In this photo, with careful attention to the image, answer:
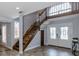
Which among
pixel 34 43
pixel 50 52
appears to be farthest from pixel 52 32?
pixel 50 52

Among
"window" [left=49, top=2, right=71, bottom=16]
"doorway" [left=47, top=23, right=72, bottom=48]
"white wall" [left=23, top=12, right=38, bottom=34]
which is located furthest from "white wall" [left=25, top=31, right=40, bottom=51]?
"window" [left=49, top=2, right=71, bottom=16]

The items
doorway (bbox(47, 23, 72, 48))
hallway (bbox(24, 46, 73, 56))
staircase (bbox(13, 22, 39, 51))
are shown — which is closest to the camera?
hallway (bbox(24, 46, 73, 56))

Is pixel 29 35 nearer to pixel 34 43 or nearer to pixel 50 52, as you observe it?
pixel 34 43

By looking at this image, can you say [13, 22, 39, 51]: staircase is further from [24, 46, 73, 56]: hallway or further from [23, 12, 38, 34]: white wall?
[24, 46, 73, 56]: hallway

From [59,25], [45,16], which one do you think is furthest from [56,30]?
[45,16]

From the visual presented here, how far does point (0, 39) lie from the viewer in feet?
42.8

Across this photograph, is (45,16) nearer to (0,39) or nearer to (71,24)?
(71,24)

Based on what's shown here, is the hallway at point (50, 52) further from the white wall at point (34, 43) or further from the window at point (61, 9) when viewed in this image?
the window at point (61, 9)

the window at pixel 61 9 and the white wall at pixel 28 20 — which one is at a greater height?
the window at pixel 61 9

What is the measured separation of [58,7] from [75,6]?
234cm

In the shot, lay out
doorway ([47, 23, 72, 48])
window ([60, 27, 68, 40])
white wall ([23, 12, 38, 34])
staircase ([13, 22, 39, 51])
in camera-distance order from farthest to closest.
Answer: white wall ([23, 12, 38, 34]), window ([60, 27, 68, 40]), doorway ([47, 23, 72, 48]), staircase ([13, 22, 39, 51])

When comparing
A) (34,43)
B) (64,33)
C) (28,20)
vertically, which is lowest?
(34,43)

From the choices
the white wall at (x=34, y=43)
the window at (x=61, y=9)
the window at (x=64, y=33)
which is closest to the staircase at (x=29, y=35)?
the white wall at (x=34, y=43)

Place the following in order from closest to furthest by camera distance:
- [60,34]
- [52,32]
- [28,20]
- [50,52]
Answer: [50,52] → [60,34] → [28,20] → [52,32]
